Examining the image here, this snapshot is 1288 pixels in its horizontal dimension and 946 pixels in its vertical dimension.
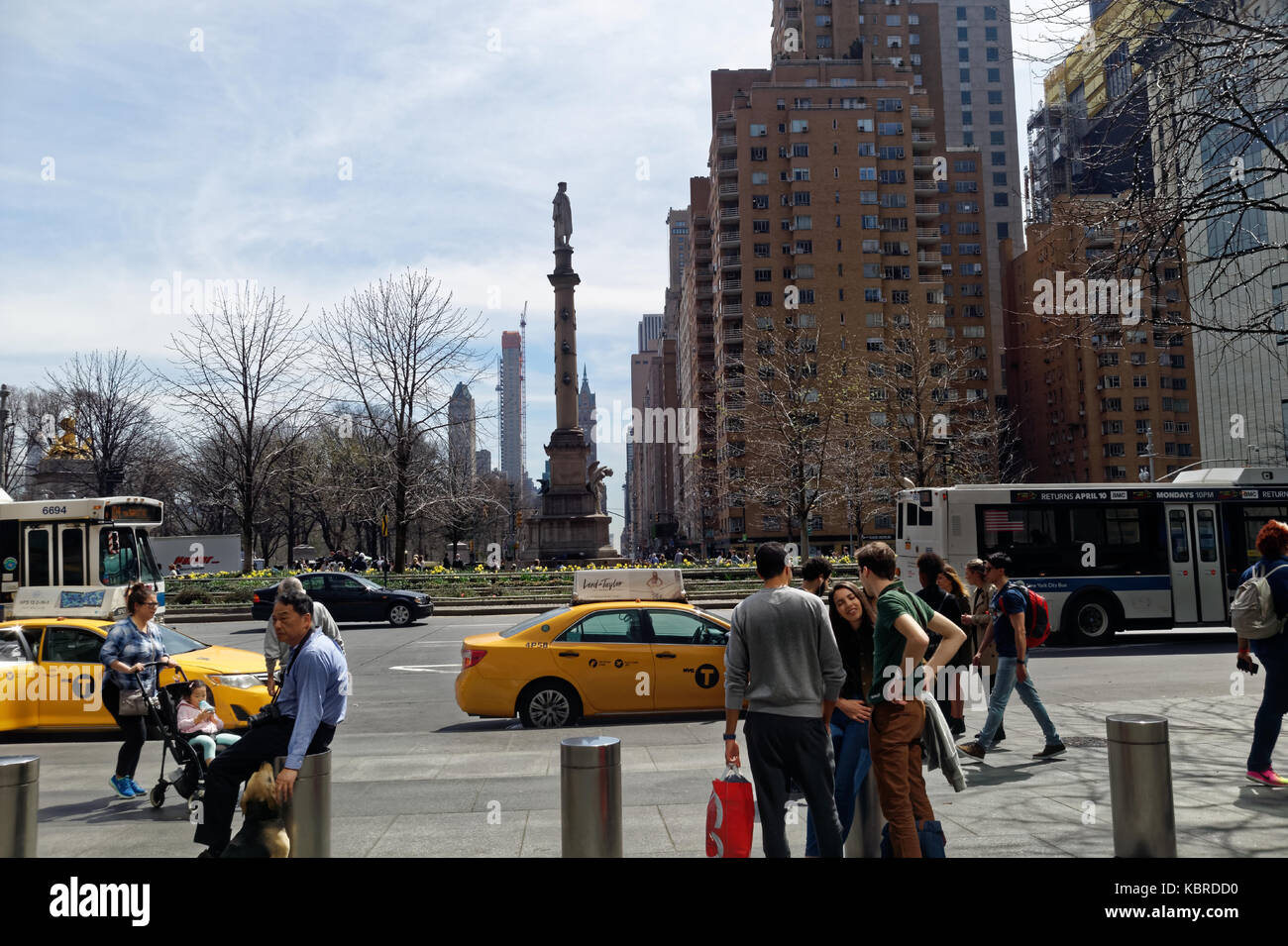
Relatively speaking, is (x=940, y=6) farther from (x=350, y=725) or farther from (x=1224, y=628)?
(x=350, y=725)

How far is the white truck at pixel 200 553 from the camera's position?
4709 cm

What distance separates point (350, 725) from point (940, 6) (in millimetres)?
123435

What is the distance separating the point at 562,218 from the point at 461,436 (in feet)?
90.6

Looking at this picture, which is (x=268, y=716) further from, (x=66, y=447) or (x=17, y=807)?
(x=66, y=447)

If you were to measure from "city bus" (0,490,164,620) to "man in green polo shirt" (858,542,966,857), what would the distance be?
16.9 metres

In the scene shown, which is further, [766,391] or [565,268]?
[565,268]

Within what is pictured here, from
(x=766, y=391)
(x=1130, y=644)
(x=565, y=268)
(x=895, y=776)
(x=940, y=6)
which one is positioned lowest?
(x=1130, y=644)

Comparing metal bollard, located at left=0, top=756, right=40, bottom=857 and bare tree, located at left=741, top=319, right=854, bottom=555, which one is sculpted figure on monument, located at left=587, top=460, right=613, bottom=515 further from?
metal bollard, located at left=0, top=756, right=40, bottom=857

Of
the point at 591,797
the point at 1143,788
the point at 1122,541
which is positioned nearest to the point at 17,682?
the point at 591,797

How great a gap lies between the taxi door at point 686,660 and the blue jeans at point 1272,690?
17.0ft

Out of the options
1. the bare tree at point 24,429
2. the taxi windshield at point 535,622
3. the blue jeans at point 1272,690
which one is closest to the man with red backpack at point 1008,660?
the blue jeans at point 1272,690

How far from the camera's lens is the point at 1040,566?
725 inches

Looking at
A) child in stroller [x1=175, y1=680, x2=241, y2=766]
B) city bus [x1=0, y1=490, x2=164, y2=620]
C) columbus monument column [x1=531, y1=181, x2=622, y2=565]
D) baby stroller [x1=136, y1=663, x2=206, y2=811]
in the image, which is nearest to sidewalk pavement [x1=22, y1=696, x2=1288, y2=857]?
baby stroller [x1=136, y1=663, x2=206, y2=811]
